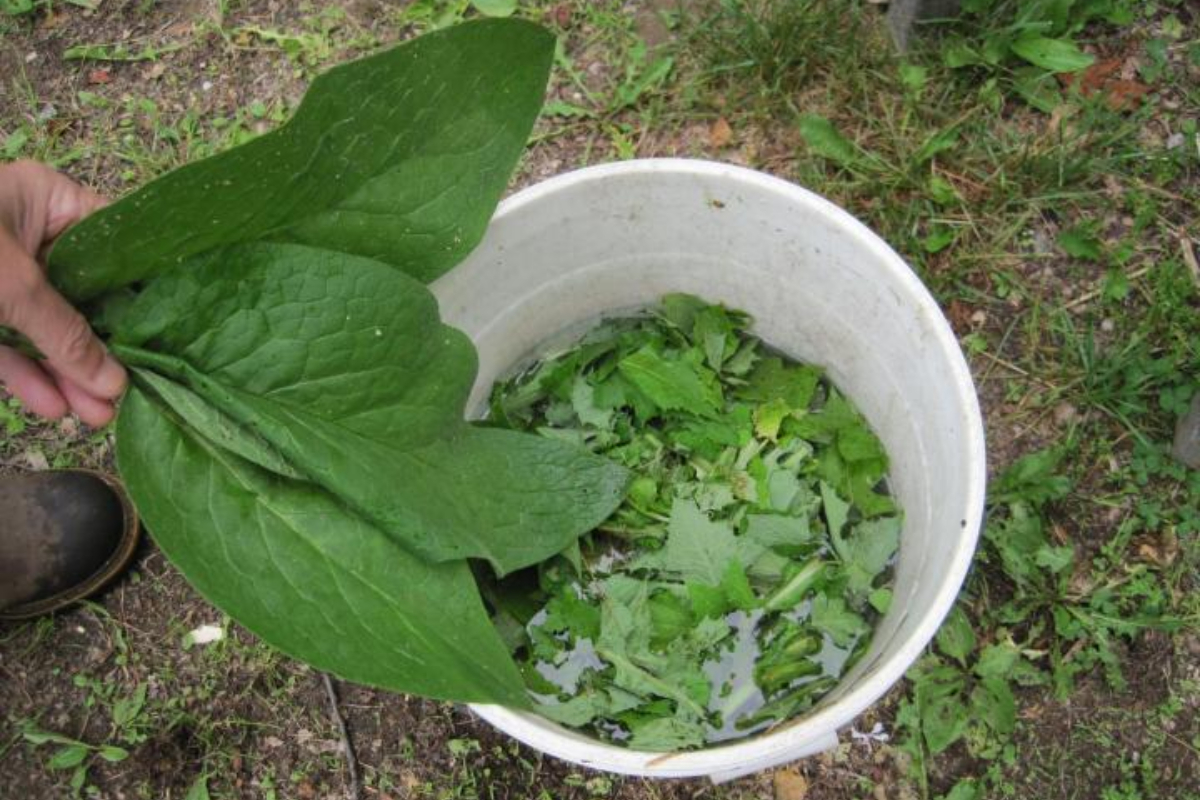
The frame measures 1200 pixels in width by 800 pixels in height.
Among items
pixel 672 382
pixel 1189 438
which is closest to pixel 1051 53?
pixel 1189 438

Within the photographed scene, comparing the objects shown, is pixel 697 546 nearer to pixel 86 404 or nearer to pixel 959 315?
pixel 959 315

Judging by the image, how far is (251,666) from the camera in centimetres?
171

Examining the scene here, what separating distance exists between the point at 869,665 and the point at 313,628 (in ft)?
2.11

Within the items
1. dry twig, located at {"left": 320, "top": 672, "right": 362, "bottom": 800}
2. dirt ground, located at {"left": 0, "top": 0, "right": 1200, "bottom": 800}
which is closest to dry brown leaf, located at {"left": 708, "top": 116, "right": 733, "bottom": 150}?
dirt ground, located at {"left": 0, "top": 0, "right": 1200, "bottom": 800}

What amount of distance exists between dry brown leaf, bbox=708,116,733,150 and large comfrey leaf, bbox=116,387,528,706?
1.02 meters

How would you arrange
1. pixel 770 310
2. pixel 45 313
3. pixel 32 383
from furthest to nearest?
pixel 770 310 → pixel 32 383 → pixel 45 313

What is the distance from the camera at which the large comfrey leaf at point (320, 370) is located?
3.68 ft

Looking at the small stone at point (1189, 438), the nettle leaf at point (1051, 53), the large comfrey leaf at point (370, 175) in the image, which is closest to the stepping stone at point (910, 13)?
the nettle leaf at point (1051, 53)

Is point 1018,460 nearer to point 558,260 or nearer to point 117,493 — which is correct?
point 558,260

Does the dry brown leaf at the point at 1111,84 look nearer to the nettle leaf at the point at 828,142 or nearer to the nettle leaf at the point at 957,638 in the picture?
the nettle leaf at the point at 828,142

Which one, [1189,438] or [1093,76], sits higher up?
[1093,76]

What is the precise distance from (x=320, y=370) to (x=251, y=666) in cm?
77

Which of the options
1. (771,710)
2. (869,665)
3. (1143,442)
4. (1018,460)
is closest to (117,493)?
(771,710)

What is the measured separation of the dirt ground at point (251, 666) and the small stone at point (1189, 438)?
0.17 m
